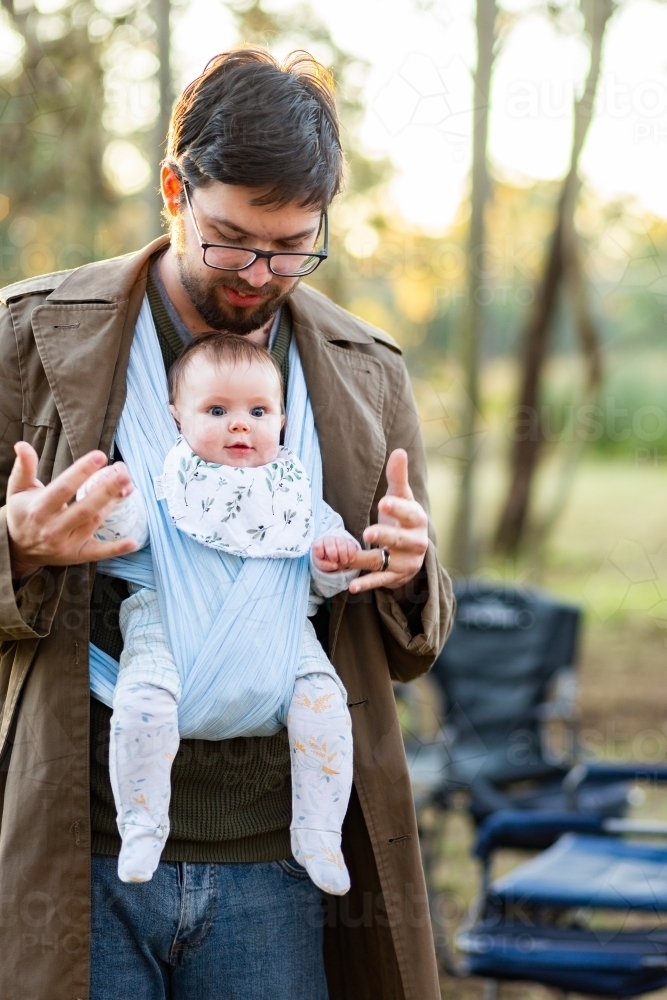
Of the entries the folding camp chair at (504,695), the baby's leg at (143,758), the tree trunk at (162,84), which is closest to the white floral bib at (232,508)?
the baby's leg at (143,758)

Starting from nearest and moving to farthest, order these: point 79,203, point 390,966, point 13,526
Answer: point 13,526, point 390,966, point 79,203

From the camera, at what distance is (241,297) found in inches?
66.0

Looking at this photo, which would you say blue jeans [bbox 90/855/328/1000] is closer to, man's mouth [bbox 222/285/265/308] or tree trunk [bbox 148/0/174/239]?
man's mouth [bbox 222/285/265/308]

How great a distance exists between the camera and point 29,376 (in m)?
1.67

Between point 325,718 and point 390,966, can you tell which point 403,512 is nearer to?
point 325,718

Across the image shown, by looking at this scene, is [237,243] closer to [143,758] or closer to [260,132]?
[260,132]

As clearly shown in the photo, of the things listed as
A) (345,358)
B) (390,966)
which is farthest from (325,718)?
(345,358)

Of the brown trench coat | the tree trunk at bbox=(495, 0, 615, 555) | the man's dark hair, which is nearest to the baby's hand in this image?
the brown trench coat

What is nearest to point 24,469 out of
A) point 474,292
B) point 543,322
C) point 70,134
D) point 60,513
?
point 60,513

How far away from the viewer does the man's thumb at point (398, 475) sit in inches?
63.1

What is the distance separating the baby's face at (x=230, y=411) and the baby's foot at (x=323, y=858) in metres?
0.53

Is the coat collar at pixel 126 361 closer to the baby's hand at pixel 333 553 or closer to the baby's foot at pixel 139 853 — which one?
the baby's hand at pixel 333 553

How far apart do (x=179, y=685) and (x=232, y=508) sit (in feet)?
0.86

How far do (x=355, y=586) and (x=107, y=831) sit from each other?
1.61 feet
